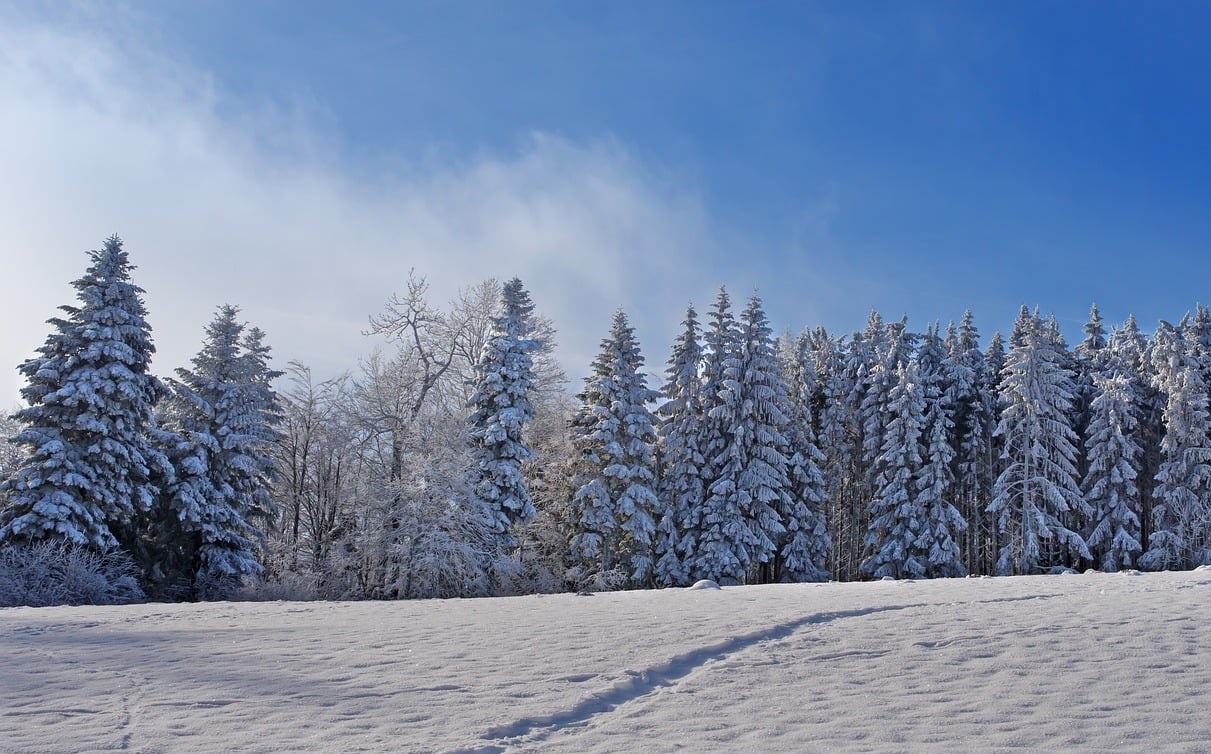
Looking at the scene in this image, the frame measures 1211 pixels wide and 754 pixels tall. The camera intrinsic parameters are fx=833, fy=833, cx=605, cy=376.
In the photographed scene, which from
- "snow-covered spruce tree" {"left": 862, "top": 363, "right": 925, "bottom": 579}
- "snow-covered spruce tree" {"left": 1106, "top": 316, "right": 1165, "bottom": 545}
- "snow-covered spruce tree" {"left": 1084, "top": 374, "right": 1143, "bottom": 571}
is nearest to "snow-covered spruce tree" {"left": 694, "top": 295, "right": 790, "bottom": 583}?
"snow-covered spruce tree" {"left": 862, "top": 363, "right": 925, "bottom": 579}

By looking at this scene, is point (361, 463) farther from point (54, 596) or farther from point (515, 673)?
point (515, 673)

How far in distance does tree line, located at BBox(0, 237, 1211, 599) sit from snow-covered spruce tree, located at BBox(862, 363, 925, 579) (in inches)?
5.5

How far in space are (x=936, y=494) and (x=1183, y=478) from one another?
38.1ft

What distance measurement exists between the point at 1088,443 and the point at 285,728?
143ft

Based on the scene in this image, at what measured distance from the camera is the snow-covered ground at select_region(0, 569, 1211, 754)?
24.0 feet

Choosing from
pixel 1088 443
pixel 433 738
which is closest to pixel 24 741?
pixel 433 738

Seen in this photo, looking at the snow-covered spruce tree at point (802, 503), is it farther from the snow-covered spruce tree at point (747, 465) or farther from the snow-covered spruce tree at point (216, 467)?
the snow-covered spruce tree at point (216, 467)

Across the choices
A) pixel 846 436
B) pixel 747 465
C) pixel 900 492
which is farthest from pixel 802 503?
pixel 846 436

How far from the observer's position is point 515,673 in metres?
9.81

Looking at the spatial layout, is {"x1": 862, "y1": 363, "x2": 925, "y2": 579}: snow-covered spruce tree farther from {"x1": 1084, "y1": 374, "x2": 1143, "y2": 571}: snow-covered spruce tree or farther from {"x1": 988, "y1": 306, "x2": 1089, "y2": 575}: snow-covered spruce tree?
{"x1": 1084, "y1": 374, "x2": 1143, "y2": 571}: snow-covered spruce tree

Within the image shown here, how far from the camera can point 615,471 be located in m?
36.3

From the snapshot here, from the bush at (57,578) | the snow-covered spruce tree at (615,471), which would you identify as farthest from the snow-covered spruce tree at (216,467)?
the snow-covered spruce tree at (615,471)

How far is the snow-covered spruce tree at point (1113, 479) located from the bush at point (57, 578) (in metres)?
41.5

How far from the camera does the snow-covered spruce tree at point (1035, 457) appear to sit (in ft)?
132
